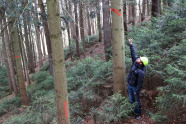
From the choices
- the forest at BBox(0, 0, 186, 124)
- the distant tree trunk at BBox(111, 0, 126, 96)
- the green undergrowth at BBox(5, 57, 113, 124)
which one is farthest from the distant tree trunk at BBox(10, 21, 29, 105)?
the distant tree trunk at BBox(111, 0, 126, 96)

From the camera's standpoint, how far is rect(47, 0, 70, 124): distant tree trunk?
2.24 metres

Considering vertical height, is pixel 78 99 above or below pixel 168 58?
below

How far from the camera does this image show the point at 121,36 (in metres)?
4.05

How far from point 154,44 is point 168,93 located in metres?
2.26

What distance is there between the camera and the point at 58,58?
2.35m

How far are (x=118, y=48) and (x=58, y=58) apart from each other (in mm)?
2255

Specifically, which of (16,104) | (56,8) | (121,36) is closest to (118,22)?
(121,36)

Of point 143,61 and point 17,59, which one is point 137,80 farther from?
point 17,59

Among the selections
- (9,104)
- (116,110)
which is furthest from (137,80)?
(9,104)

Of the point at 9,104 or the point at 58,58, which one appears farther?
the point at 9,104

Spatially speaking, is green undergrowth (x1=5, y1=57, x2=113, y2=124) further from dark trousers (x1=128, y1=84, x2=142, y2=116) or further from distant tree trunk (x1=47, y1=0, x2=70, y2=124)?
dark trousers (x1=128, y1=84, x2=142, y2=116)

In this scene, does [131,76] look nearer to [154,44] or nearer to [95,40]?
[154,44]

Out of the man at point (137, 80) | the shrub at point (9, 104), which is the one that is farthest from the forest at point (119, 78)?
the shrub at point (9, 104)

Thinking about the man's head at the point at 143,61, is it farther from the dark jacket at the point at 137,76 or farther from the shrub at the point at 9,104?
the shrub at the point at 9,104
